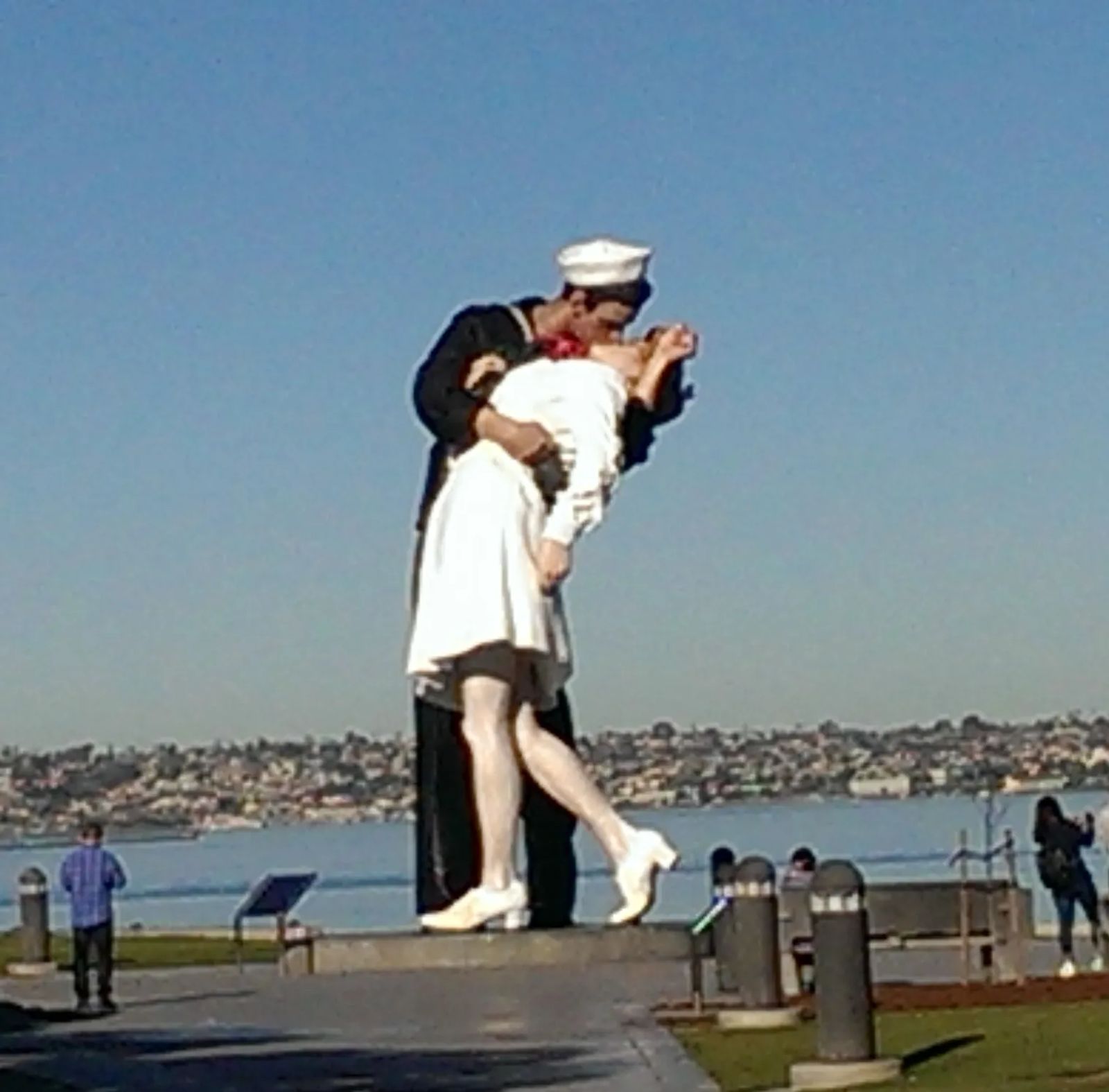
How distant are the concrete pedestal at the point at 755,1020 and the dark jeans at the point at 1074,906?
7.22m

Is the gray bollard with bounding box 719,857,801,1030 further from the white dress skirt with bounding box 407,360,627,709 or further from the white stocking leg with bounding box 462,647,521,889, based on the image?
the white dress skirt with bounding box 407,360,627,709

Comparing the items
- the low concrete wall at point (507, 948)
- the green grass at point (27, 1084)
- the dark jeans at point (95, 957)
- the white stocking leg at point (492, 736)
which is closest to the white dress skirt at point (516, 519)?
the white stocking leg at point (492, 736)

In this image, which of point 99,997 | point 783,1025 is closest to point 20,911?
point 99,997

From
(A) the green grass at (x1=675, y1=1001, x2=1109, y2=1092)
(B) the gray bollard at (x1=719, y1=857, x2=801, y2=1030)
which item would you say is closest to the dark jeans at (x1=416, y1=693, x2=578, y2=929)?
(B) the gray bollard at (x1=719, y1=857, x2=801, y2=1030)

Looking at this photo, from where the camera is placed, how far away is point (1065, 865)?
30.3m

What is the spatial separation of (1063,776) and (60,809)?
64.0 feet

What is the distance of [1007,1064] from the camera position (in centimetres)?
1842

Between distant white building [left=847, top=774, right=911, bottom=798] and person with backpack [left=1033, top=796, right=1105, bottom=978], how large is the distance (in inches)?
1908

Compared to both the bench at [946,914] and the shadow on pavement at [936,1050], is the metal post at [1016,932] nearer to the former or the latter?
the bench at [946,914]

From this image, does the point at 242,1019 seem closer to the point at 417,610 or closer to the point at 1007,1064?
the point at 417,610

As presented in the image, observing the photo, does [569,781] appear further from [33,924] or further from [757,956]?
[33,924]

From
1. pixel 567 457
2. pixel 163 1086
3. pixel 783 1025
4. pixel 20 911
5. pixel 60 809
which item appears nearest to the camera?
pixel 163 1086

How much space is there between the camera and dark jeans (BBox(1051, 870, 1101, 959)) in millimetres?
28531

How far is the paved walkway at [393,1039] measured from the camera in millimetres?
18250
